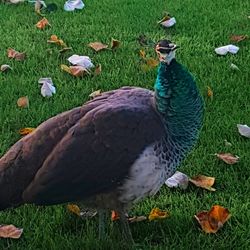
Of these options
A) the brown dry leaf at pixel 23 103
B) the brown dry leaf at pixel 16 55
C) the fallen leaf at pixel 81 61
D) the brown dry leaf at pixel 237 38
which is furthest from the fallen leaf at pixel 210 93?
the brown dry leaf at pixel 16 55

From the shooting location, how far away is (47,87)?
4504 mm

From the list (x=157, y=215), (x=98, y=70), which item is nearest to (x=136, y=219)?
(x=157, y=215)

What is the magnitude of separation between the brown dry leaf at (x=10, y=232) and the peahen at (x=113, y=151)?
9.6 inches

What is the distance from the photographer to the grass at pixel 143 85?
10.6 ft

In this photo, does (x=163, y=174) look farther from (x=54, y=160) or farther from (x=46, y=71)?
(x=46, y=71)

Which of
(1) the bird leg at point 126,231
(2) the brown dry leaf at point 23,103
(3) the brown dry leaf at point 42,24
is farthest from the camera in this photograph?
(3) the brown dry leaf at point 42,24

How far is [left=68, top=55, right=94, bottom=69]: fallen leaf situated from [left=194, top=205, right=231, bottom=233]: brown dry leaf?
190 cm

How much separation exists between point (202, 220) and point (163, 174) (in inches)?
19.2

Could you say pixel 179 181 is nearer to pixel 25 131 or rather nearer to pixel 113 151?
pixel 113 151

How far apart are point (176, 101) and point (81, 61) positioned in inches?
84.5

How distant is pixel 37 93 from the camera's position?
4539 mm

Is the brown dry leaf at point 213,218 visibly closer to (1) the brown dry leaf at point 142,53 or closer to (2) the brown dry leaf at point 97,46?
(1) the brown dry leaf at point 142,53

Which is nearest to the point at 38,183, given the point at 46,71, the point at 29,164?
the point at 29,164

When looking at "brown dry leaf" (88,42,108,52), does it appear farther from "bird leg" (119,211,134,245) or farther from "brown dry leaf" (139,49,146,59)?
"bird leg" (119,211,134,245)
